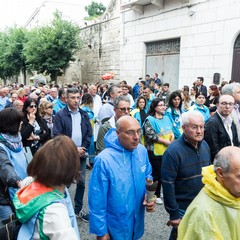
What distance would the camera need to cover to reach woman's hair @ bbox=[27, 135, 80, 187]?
160 centimetres

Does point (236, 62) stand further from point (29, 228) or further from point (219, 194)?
point (29, 228)

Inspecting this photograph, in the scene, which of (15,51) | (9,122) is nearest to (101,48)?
(15,51)

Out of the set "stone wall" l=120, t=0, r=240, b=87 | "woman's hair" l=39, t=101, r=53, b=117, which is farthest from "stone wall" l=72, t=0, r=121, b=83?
"woman's hair" l=39, t=101, r=53, b=117

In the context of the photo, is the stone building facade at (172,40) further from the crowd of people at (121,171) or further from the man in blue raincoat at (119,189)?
the man in blue raincoat at (119,189)

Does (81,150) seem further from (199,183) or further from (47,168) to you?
(47,168)

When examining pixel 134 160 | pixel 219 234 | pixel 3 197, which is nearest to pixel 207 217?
pixel 219 234

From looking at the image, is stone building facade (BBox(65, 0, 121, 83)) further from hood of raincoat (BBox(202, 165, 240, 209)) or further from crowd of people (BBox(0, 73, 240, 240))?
hood of raincoat (BBox(202, 165, 240, 209))

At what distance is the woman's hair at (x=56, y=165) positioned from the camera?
1.60 metres

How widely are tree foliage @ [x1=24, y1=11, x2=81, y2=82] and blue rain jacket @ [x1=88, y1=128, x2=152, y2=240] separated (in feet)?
64.5

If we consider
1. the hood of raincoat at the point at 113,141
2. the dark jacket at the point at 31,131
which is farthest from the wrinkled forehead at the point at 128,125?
the dark jacket at the point at 31,131

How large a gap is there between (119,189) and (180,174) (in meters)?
0.65

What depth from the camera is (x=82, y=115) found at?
4305mm

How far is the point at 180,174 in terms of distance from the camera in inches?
106

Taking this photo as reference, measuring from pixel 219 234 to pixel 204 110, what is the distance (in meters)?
4.39
